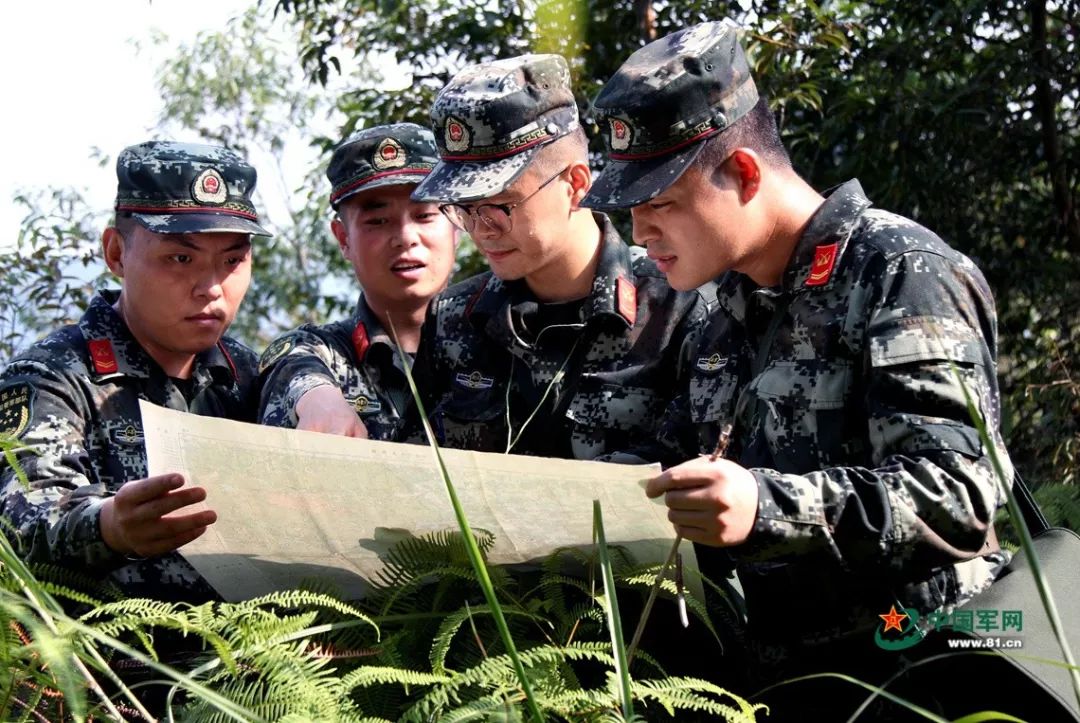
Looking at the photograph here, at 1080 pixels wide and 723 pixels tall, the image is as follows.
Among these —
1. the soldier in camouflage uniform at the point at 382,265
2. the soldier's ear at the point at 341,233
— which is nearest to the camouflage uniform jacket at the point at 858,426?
Answer: the soldier in camouflage uniform at the point at 382,265

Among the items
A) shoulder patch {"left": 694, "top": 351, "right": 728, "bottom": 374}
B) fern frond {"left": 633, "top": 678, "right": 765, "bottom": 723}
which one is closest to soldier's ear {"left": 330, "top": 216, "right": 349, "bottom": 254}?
shoulder patch {"left": 694, "top": 351, "right": 728, "bottom": 374}

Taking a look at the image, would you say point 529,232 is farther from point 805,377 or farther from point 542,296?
point 805,377

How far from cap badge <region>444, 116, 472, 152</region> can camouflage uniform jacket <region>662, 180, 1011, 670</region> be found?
29.2 inches


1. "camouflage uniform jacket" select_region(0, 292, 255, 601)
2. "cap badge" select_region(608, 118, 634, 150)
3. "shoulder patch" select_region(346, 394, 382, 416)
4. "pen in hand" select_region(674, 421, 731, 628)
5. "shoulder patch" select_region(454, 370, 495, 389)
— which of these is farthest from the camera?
"shoulder patch" select_region(346, 394, 382, 416)

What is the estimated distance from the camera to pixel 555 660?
1847 millimetres

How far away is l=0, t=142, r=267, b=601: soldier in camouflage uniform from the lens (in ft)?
8.79

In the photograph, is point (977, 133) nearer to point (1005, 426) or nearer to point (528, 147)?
point (1005, 426)

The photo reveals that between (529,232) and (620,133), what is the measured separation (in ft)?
1.88

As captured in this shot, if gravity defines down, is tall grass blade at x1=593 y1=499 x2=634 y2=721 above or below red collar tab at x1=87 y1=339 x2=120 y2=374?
above

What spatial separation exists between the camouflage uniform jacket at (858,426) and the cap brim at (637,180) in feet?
0.84

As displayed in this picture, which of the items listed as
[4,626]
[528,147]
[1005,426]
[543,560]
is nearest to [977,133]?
[1005,426]

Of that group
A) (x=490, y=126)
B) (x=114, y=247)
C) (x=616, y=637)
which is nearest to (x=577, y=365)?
(x=490, y=126)

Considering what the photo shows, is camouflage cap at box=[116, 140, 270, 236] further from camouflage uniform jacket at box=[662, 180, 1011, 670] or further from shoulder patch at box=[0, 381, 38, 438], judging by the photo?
camouflage uniform jacket at box=[662, 180, 1011, 670]

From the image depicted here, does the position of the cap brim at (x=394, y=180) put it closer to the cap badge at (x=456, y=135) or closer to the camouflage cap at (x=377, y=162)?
the camouflage cap at (x=377, y=162)
